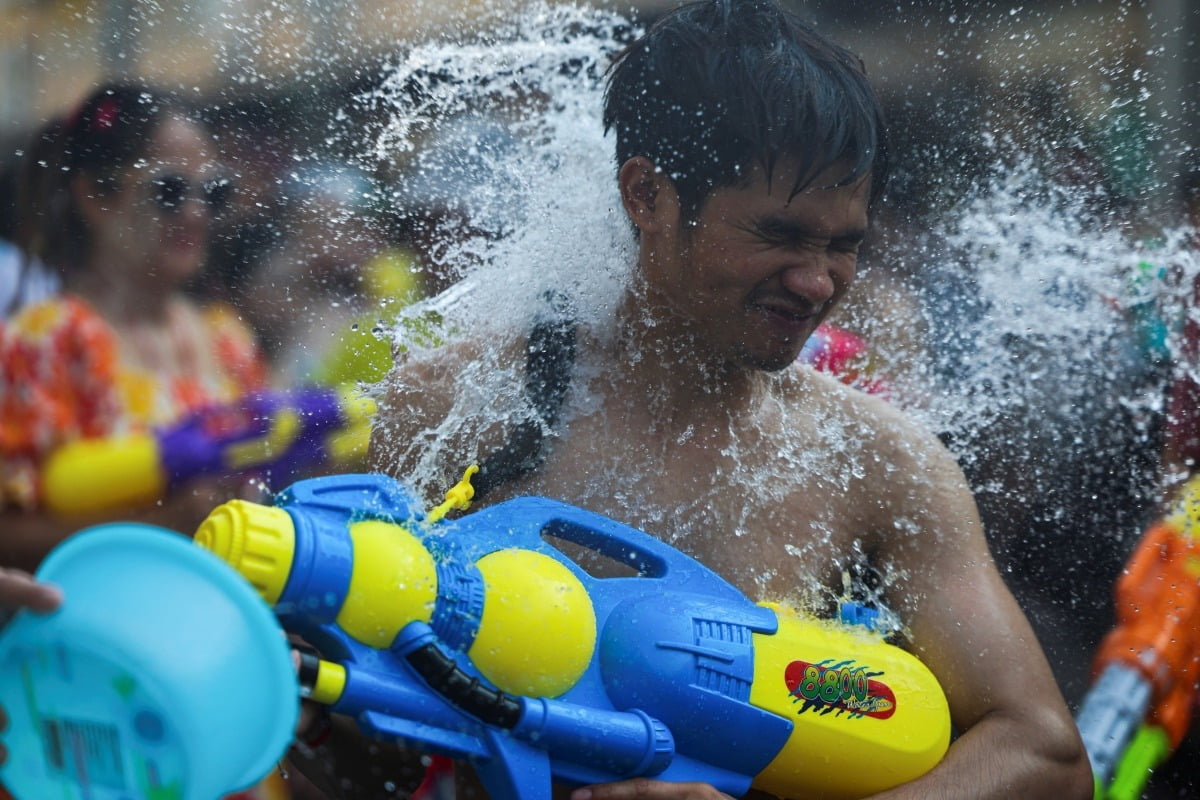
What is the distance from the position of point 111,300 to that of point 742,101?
163 centimetres

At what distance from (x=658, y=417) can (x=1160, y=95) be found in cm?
206

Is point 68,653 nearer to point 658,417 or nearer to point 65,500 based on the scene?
point 658,417

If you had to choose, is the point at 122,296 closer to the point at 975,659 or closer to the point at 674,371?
the point at 674,371

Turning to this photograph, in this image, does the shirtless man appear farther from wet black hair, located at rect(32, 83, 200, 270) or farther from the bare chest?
wet black hair, located at rect(32, 83, 200, 270)

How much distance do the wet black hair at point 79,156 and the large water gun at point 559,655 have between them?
152cm

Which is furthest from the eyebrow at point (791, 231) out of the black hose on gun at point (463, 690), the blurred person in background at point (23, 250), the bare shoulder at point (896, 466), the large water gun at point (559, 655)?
the blurred person in background at point (23, 250)

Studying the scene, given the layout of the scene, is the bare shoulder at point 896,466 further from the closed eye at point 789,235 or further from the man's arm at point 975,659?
the closed eye at point 789,235

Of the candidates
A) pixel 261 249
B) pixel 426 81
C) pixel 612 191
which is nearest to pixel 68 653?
pixel 612 191

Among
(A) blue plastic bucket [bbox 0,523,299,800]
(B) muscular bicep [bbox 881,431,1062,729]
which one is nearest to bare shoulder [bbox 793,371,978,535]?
(B) muscular bicep [bbox 881,431,1062,729]

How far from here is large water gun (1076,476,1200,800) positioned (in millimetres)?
2447

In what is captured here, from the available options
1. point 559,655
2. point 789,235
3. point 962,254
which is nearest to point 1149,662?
point 962,254

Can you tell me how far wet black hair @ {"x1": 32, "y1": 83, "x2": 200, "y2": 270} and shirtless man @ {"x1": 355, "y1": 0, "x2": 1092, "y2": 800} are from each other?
3.49ft

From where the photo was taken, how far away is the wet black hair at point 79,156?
8.45 feet

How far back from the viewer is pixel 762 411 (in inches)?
78.0
